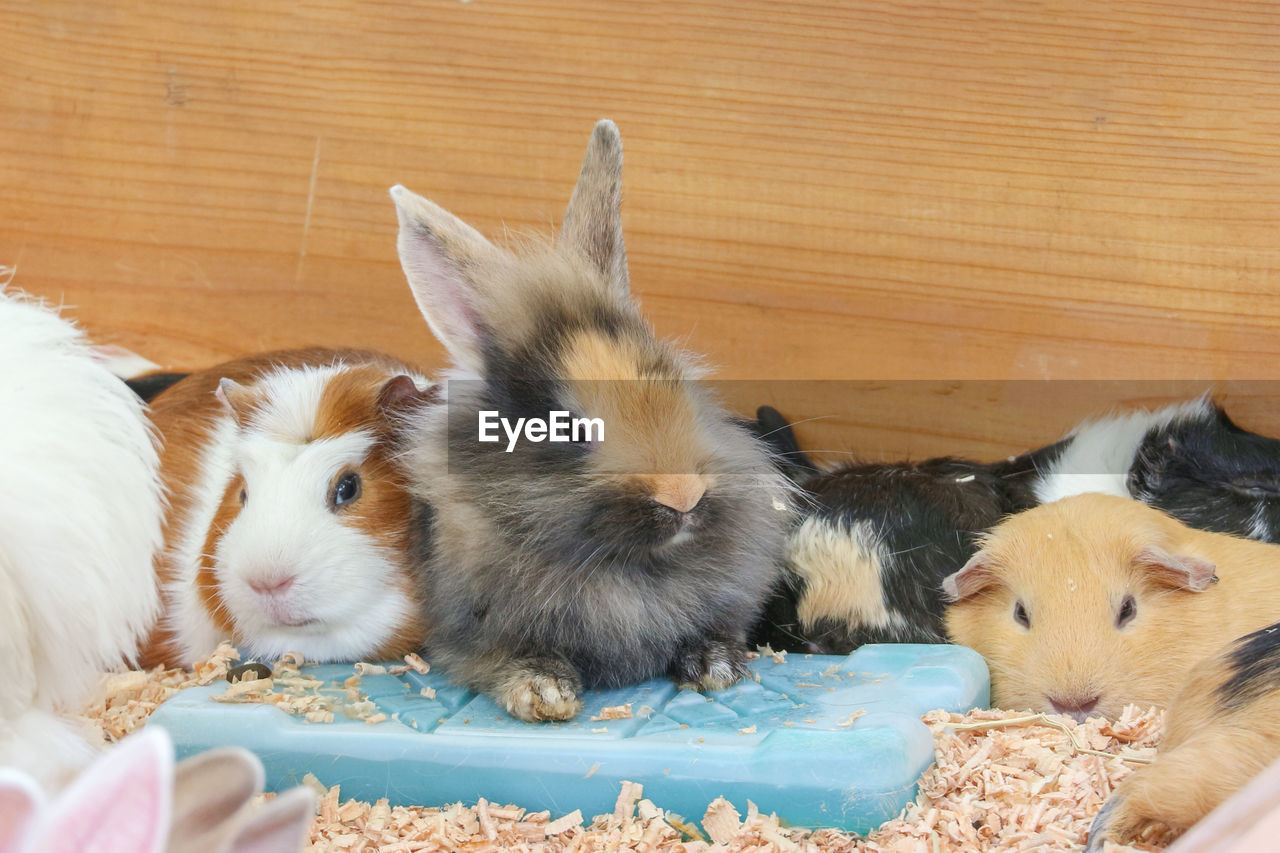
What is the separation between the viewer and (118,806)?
2.73 ft

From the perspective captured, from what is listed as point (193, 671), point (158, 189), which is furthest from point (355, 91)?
point (193, 671)

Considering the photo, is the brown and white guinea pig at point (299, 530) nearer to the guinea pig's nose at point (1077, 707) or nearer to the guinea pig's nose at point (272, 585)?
the guinea pig's nose at point (272, 585)

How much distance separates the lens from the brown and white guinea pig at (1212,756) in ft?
4.47

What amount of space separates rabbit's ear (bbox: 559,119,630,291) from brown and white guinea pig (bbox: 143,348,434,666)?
1.52 ft

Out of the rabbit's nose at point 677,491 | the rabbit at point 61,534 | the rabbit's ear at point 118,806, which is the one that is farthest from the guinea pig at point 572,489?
the rabbit's ear at point 118,806

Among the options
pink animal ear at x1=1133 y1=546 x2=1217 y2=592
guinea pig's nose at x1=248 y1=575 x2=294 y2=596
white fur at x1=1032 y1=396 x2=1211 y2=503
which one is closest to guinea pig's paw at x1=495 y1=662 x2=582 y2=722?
guinea pig's nose at x1=248 y1=575 x2=294 y2=596

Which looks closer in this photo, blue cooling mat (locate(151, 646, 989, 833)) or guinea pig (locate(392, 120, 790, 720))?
blue cooling mat (locate(151, 646, 989, 833))

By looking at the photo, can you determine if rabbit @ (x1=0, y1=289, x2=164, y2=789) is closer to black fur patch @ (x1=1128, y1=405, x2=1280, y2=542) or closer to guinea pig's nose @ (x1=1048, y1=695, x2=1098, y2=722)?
guinea pig's nose @ (x1=1048, y1=695, x2=1098, y2=722)

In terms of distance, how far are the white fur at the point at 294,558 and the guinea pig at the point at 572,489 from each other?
0.46ft

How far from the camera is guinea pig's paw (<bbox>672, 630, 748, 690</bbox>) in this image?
6.88 ft

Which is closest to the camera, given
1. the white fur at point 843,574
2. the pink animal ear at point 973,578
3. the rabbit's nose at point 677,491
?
the rabbit's nose at point 677,491

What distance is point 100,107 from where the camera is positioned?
304 centimetres

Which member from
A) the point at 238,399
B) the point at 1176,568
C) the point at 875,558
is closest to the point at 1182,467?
the point at 1176,568

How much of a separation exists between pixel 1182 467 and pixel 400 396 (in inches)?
73.5
